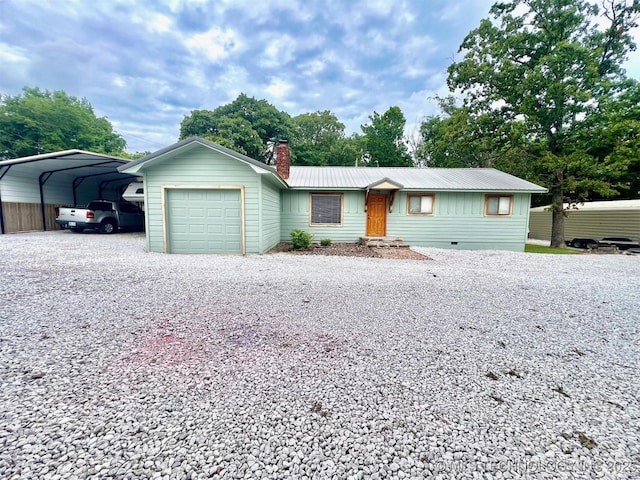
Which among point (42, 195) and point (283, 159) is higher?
point (283, 159)

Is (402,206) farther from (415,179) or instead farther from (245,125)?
(245,125)

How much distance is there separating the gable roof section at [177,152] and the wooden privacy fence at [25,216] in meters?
9.26

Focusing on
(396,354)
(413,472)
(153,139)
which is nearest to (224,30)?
(396,354)

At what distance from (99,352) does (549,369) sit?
4077mm

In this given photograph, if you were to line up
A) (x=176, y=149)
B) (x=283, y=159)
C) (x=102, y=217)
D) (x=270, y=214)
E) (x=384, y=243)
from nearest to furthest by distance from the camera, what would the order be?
(x=176, y=149)
(x=270, y=214)
(x=384, y=243)
(x=283, y=159)
(x=102, y=217)

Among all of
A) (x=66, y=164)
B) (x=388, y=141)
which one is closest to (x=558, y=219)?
(x=388, y=141)

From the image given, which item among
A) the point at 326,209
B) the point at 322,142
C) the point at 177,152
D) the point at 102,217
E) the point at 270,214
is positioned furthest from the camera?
the point at 322,142

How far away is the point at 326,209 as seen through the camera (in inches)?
446

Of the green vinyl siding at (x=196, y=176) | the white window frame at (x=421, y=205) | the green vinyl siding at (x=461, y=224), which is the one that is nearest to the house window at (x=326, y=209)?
the green vinyl siding at (x=461, y=224)

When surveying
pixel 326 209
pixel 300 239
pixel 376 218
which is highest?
pixel 326 209

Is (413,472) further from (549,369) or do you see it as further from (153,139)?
(153,139)

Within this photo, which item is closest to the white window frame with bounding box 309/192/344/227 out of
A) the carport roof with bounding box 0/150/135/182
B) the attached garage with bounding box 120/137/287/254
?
the attached garage with bounding box 120/137/287/254

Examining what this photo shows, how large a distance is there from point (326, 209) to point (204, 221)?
16.3 feet

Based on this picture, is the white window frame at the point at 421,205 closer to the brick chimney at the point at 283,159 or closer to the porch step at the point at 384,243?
the porch step at the point at 384,243
